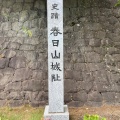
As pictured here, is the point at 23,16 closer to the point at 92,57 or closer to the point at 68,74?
the point at 68,74

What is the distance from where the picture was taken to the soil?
4.97 metres

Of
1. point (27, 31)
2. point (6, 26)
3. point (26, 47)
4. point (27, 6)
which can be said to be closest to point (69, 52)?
point (26, 47)

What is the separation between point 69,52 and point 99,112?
1707 millimetres

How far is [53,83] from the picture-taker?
14.7ft

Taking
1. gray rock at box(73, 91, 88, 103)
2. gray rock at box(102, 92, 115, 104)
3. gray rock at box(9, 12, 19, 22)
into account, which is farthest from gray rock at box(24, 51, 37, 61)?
gray rock at box(102, 92, 115, 104)

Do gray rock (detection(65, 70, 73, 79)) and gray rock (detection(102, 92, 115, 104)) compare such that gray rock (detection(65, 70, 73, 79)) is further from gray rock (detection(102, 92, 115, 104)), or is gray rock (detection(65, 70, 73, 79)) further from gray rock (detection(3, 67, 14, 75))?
gray rock (detection(3, 67, 14, 75))

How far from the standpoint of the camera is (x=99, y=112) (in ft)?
17.1

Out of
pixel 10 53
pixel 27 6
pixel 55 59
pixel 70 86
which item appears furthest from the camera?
pixel 27 6

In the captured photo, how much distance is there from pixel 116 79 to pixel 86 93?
84 cm

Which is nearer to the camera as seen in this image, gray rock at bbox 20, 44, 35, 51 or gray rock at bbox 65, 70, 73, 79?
gray rock at bbox 65, 70, 73, 79

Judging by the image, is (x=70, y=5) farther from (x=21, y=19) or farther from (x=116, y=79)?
(x=116, y=79)

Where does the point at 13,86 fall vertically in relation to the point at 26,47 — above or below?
below

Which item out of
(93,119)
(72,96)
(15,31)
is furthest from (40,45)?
(93,119)

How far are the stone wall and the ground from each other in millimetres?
156
